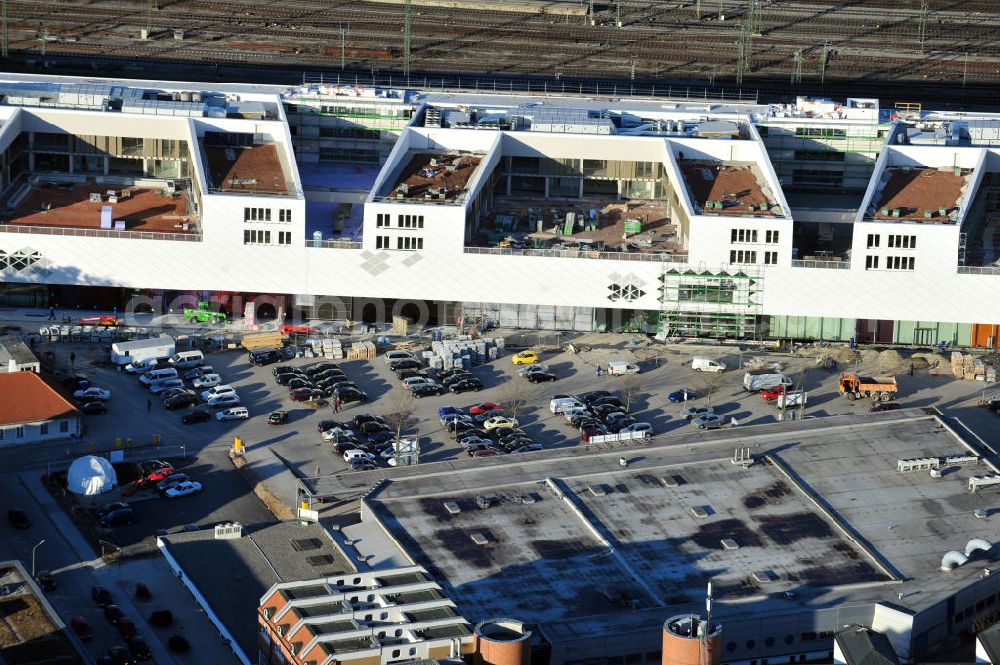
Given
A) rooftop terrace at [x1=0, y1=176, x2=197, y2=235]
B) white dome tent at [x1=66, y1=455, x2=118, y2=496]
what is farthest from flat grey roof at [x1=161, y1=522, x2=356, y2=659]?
rooftop terrace at [x1=0, y1=176, x2=197, y2=235]

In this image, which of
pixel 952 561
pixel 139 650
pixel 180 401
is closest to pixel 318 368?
pixel 180 401

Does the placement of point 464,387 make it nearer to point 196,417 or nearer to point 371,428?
point 371,428

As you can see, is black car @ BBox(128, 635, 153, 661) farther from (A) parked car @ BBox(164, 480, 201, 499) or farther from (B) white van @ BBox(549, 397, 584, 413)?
(B) white van @ BBox(549, 397, 584, 413)

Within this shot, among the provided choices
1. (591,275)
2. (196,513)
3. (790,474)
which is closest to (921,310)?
(591,275)

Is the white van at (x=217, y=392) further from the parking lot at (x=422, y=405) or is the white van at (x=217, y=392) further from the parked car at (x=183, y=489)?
the parked car at (x=183, y=489)

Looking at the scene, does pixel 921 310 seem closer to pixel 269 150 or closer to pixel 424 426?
pixel 424 426

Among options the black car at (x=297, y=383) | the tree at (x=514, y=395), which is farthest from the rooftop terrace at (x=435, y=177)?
the black car at (x=297, y=383)
